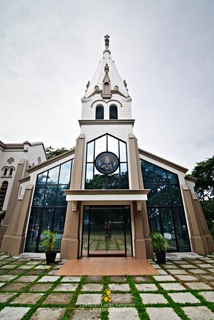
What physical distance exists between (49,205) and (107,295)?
656cm

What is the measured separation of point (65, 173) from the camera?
9.88 m

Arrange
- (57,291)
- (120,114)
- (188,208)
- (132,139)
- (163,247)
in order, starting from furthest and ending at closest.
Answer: (120,114) < (132,139) < (188,208) < (163,247) < (57,291)

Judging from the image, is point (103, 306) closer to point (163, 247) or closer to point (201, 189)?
point (163, 247)

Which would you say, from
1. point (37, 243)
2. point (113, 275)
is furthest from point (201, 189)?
point (37, 243)

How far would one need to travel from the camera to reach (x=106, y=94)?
1155cm

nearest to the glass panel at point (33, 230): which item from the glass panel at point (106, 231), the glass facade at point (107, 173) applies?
the glass panel at point (106, 231)

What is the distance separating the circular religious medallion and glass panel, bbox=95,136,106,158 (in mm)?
317

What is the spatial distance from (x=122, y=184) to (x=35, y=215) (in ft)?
18.7

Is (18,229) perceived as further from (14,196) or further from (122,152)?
(122,152)

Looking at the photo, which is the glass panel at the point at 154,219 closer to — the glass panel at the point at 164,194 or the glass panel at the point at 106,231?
the glass panel at the point at 164,194

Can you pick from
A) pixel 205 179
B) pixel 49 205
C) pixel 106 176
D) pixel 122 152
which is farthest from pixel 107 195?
pixel 205 179

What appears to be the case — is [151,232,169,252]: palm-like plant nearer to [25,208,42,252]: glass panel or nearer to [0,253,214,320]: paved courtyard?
[0,253,214,320]: paved courtyard

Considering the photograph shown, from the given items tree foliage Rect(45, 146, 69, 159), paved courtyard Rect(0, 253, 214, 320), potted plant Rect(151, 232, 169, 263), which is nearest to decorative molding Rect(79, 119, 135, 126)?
potted plant Rect(151, 232, 169, 263)

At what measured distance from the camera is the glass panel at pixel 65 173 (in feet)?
31.8
